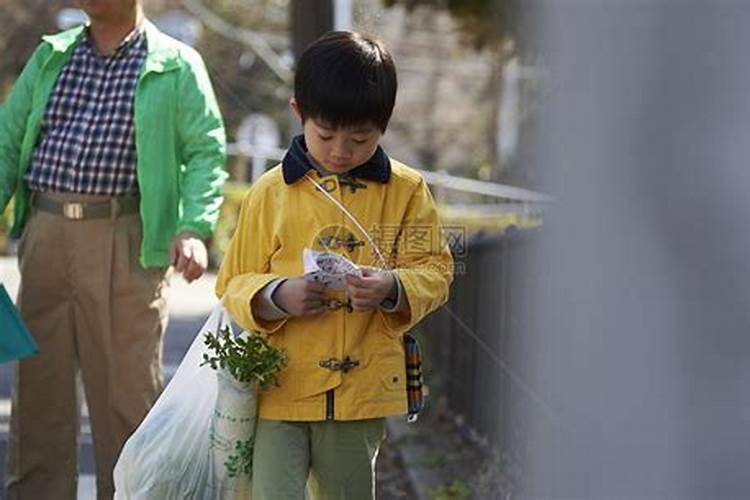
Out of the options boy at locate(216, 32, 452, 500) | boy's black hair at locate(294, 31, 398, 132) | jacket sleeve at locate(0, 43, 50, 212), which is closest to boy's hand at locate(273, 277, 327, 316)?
boy at locate(216, 32, 452, 500)

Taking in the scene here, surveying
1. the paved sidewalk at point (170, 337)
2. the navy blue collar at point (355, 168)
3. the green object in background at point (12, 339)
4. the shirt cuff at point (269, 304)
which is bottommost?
the paved sidewalk at point (170, 337)

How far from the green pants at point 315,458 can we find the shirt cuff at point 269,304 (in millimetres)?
275

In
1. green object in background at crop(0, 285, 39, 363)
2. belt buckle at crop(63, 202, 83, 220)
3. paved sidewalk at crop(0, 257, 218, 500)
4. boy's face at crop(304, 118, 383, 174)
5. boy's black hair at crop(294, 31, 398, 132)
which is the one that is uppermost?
boy's black hair at crop(294, 31, 398, 132)

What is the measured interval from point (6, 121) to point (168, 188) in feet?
1.89

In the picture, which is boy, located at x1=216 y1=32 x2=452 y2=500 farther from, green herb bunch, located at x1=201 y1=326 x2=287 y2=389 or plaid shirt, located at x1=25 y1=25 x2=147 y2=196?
plaid shirt, located at x1=25 y1=25 x2=147 y2=196

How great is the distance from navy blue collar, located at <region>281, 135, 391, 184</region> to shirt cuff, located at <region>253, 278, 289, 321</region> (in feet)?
0.87

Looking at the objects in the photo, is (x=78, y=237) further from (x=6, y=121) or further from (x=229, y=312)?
(x=229, y=312)

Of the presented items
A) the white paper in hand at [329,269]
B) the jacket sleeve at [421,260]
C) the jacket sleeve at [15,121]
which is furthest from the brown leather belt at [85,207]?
the white paper in hand at [329,269]

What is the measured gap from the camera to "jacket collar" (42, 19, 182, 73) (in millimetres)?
5777

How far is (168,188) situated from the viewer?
578 centimetres

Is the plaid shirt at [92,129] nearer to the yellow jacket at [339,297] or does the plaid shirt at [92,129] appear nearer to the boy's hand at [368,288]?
the yellow jacket at [339,297]

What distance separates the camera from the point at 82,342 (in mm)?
5941

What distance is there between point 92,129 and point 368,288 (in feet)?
6.11

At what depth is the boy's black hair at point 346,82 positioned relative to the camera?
4254 millimetres
